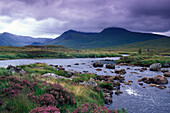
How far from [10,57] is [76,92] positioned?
3049 inches

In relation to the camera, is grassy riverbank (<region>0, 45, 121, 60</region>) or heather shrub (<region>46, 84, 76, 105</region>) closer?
heather shrub (<region>46, 84, 76, 105</region>)

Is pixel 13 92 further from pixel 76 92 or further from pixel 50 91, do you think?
pixel 76 92

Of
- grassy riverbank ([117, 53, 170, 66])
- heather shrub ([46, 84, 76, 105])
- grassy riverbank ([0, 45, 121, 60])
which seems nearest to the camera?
heather shrub ([46, 84, 76, 105])

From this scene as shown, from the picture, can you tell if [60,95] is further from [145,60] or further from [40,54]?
[40,54]

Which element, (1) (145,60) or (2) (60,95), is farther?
(1) (145,60)

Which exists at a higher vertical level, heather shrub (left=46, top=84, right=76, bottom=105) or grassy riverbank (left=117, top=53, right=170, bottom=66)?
heather shrub (left=46, top=84, right=76, bottom=105)

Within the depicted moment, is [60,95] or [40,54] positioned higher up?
[60,95]

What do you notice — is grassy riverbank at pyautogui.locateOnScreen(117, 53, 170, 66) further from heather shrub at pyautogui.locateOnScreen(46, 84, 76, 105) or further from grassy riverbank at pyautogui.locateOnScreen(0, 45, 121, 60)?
heather shrub at pyautogui.locateOnScreen(46, 84, 76, 105)

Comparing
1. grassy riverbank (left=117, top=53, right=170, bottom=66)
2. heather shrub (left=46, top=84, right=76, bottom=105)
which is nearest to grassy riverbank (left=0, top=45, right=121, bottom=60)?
grassy riverbank (left=117, top=53, right=170, bottom=66)

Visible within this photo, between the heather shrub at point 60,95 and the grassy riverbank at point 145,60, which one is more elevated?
the heather shrub at point 60,95

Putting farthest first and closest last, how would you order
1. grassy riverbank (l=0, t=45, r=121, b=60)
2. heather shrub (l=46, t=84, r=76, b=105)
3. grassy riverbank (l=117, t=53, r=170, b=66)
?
1. grassy riverbank (l=0, t=45, r=121, b=60)
2. grassy riverbank (l=117, t=53, r=170, b=66)
3. heather shrub (l=46, t=84, r=76, b=105)

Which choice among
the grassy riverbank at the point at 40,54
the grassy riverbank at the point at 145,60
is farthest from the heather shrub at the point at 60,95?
the grassy riverbank at the point at 40,54

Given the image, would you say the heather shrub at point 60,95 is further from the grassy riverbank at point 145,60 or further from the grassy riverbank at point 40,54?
the grassy riverbank at point 40,54

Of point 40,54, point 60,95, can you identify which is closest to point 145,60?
point 60,95
